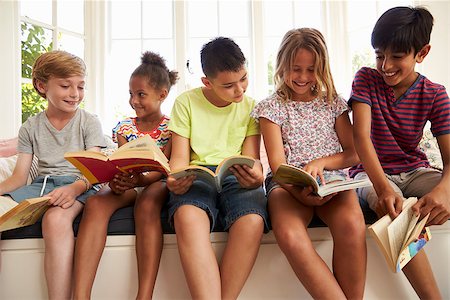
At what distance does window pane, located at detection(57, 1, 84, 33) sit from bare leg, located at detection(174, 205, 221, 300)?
249 centimetres

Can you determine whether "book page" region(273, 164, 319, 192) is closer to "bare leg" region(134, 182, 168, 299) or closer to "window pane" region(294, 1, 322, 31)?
"bare leg" region(134, 182, 168, 299)

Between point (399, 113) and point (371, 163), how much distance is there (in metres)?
0.24

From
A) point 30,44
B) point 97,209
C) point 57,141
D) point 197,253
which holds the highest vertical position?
point 30,44

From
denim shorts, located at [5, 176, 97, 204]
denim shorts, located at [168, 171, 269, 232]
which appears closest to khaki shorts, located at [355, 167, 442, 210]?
denim shorts, located at [168, 171, 269, 232]

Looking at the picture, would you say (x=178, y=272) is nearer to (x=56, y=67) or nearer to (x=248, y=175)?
(x=248, y=175)

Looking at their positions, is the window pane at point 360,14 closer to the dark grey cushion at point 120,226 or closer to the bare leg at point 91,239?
the dark grey cushion at point 120,226

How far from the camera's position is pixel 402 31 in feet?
4.24

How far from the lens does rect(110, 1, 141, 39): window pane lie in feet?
11.1

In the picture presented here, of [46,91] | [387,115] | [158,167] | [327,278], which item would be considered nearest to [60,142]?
[46,91]

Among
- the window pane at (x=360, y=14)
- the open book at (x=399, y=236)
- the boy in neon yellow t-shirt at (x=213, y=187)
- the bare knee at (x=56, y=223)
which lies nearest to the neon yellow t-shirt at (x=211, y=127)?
the boy in neon yellow t-shirt at (x=213, y=187)

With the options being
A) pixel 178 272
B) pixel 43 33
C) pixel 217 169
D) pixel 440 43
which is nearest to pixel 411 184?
pixel 217 169

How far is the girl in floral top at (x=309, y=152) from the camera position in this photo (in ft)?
3.78

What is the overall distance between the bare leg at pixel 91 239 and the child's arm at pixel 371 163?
794mm

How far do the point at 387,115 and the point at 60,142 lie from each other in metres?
1.15
